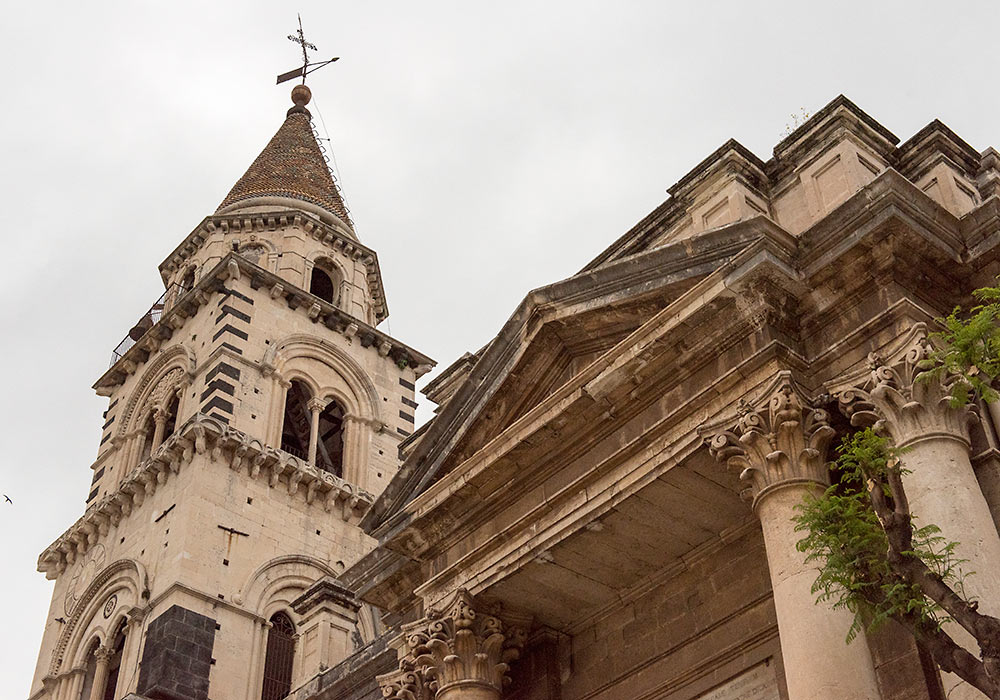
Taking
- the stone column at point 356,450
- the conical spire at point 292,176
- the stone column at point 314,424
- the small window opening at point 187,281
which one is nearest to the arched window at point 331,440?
the stone column at point 356,450

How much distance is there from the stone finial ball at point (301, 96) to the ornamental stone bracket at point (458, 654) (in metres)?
39.2

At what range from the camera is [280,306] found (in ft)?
121

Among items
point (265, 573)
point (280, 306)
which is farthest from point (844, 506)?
point (280, 306)

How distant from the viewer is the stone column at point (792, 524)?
33.1 feet

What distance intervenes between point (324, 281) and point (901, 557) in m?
33.8

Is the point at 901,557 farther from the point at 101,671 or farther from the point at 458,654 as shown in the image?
the point at 101,671

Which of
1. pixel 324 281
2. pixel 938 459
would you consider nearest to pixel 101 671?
pixel 324 281

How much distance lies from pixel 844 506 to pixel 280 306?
95.8 feet

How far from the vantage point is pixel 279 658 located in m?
30.3

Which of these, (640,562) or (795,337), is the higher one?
(795,337)

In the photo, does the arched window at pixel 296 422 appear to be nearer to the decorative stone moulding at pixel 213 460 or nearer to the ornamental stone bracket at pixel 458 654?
the decorative stone moulding at pixel 213 460

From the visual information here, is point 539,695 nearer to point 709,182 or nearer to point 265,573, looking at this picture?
point 709,182

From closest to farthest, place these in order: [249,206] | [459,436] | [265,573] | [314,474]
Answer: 1. [459,436]
2. [265,573]
3. [314,474]
4. [249,206]

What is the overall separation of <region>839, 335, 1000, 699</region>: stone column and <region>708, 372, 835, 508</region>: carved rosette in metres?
0.37
